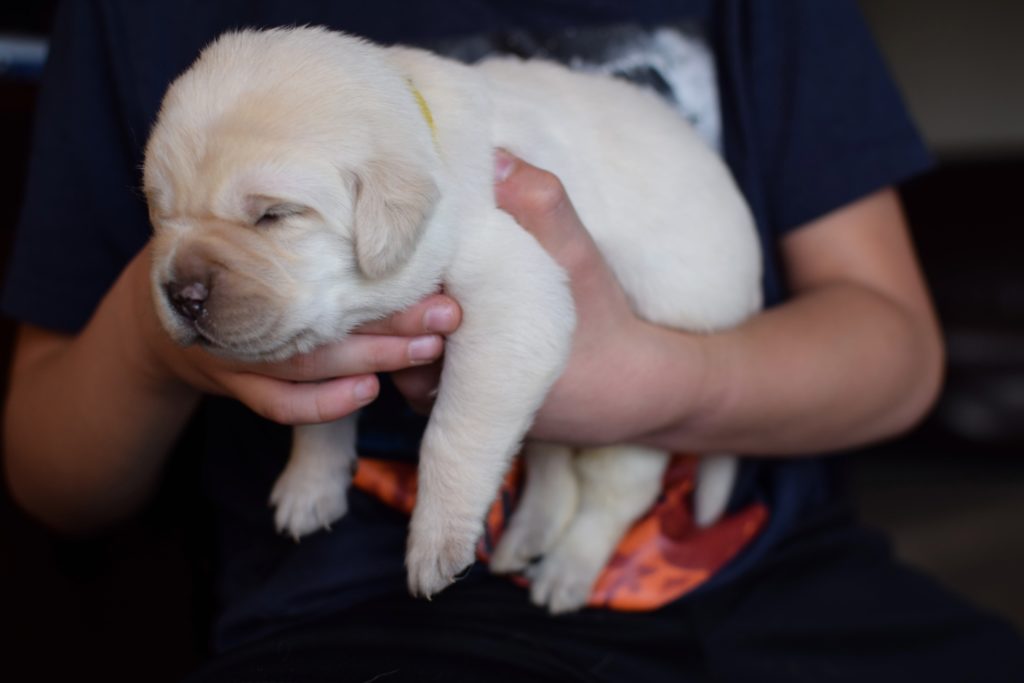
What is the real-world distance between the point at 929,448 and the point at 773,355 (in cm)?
170

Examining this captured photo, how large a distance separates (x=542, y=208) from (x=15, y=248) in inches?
41.0

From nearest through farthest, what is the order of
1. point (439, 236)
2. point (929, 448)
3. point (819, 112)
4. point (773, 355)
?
point (439, 236), point (773, 355), point (819, 112), point (929, 448)

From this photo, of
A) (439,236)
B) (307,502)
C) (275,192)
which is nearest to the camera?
(275,192)

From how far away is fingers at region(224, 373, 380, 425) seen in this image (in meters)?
1.23

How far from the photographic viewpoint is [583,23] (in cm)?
173

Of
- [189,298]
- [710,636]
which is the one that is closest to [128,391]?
[189,298]

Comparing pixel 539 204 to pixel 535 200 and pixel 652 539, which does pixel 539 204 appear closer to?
pixel 535 200

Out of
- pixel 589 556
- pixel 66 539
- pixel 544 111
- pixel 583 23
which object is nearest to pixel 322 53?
pixel 544 111

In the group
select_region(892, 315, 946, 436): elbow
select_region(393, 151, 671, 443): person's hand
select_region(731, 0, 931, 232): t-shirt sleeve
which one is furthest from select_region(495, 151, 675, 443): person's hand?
select_region(892, 315, 946, 436): elbow

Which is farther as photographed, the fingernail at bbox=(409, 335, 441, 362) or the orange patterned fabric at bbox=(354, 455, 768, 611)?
the orange patterned fabric at bbox=(354, 455, 768, 611)

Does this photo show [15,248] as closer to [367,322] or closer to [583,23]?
[367,322]

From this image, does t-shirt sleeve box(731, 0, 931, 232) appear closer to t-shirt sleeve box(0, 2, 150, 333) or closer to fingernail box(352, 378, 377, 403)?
fingernail box(352, 378, 377, 403)

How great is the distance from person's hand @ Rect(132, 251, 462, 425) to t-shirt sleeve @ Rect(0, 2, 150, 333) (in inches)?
23.3

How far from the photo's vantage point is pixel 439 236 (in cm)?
118
